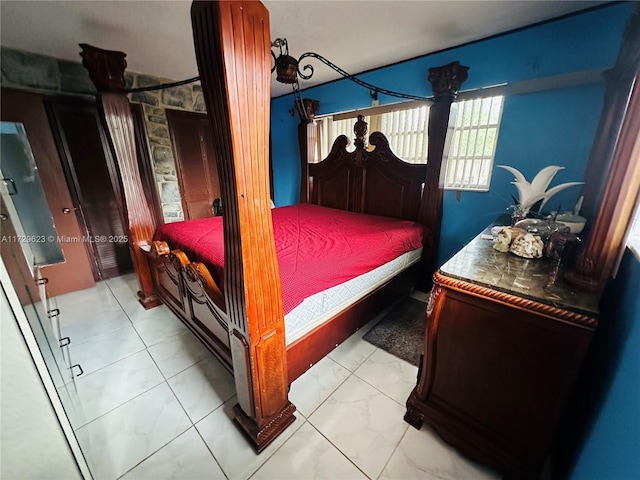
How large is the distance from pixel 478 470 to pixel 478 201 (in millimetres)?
1972

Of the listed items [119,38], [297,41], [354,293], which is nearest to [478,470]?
[354,293]

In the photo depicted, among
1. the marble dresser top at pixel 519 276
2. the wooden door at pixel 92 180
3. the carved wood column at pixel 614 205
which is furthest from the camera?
the wooden door at pixel 92 180

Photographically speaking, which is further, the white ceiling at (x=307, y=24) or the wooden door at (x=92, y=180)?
the wooden door at (x=92, y=180)

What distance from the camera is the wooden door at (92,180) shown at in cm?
247

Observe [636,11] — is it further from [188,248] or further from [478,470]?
[188,248]

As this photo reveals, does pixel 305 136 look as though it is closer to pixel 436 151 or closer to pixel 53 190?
pixel 436 151

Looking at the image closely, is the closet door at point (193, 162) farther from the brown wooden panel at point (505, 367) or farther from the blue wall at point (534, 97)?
the brown wooden panel at point (505, 367)

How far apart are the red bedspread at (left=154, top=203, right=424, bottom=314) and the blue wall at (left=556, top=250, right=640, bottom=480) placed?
3.60 feet

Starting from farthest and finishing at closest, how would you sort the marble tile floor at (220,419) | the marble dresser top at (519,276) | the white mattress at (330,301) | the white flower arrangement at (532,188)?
1. the white flower arrangement at (532,188)
2. the white mattress at (330,301)
3. the marble tile floor at (220,419)
4. the marble dresser top at (519,276)

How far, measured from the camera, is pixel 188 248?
5.77 feet

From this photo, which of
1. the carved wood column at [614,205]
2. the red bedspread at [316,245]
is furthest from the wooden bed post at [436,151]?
the carved wood column at [614,205]

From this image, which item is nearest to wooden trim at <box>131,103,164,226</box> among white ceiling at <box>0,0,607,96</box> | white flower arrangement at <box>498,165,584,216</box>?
white ceiling at <box>0,0,607,96</box>

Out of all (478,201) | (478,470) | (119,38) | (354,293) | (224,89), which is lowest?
(478,470)

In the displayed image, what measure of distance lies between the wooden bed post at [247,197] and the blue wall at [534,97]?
2124 millimetres
